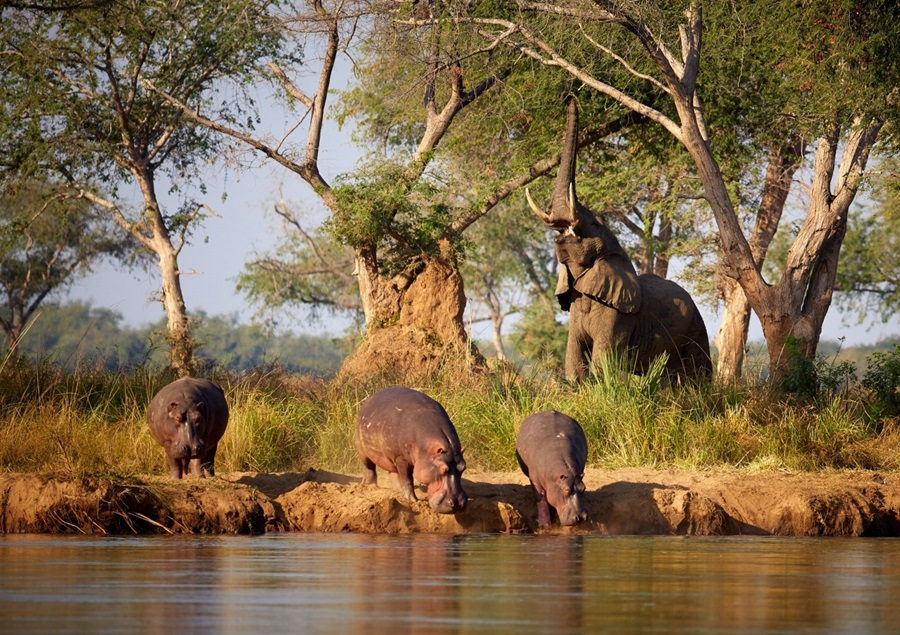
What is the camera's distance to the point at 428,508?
10.8 metres

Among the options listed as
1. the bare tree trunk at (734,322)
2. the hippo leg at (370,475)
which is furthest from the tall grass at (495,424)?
the bare tree trunk at (734,322)

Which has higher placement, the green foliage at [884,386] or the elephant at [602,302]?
the elephant at [602,302]

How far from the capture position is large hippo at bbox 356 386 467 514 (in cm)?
1039

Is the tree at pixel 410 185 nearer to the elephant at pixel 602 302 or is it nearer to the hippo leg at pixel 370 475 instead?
the elephant at pixel 602 302

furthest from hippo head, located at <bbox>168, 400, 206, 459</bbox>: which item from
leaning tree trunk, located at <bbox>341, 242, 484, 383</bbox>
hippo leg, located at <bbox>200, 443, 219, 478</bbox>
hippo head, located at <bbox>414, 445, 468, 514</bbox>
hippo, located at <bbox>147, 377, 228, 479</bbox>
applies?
leaning tree trunk, located at <bbox>341, 242, 484, 383</bbox>

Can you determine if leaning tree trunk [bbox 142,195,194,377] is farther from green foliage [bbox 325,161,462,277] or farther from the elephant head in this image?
the elephant head

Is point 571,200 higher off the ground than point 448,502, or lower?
higher

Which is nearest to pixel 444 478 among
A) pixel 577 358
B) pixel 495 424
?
pixel 495 424

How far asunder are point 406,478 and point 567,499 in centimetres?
124

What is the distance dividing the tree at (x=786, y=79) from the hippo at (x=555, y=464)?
19.3 feet

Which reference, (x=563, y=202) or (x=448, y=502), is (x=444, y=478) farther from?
(x=563, y=202)

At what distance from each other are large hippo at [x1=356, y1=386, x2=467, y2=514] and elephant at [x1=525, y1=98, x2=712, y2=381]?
4.74m

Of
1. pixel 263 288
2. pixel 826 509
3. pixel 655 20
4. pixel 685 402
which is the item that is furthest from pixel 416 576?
pixel 263 288

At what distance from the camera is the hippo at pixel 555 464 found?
1063 cm
